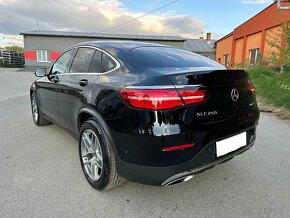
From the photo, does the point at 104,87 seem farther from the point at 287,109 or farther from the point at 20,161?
the point at 287,109

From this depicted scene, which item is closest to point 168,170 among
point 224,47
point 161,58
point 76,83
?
point 161,58

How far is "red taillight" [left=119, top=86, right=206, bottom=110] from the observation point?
6.37 feet

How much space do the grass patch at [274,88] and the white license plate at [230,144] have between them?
4625 mm

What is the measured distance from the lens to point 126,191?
261cm

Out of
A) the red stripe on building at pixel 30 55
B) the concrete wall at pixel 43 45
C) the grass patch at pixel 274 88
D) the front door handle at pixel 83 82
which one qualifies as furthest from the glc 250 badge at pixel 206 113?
the red stripe on building at pixel 30 55

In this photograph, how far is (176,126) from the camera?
1.96m

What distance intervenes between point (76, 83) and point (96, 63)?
38 centimetres

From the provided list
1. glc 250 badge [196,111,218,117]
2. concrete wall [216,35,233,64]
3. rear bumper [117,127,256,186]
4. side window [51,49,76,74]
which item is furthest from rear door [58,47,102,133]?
concrete wall [216,35,233,64]

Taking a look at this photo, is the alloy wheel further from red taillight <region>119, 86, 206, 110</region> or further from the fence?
the fence

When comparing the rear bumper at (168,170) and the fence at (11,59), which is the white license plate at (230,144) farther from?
the fence at (11,59)

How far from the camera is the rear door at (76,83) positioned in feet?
9.04

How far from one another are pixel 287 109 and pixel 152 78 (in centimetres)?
550

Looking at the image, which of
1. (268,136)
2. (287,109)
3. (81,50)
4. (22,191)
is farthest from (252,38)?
(22,191)

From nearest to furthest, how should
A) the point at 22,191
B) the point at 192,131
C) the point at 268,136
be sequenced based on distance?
the point at 192,131 → the point at 22,191 → the point at 268,136
